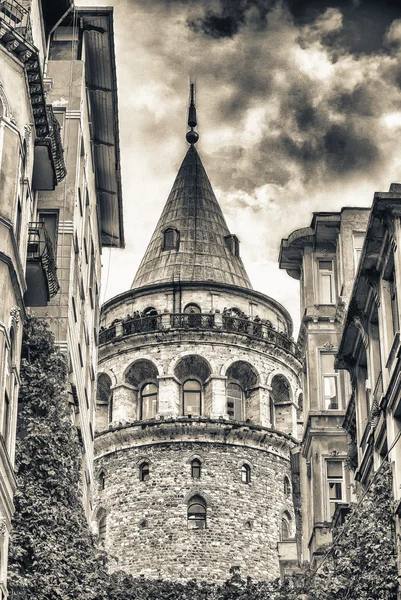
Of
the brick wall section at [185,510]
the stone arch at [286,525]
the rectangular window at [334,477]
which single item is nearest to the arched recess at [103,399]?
the brick wall section at [185,510]

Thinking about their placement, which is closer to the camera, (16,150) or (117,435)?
(16,150)

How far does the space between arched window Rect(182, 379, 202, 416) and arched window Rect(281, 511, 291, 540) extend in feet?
21.9

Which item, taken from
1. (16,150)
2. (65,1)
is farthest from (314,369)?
(16,150)

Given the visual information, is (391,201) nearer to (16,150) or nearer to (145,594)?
(16,150)

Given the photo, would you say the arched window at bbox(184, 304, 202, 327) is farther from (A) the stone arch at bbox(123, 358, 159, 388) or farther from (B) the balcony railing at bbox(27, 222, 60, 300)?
(B) the balcony railing at bbox(27, 222, 60, 300)

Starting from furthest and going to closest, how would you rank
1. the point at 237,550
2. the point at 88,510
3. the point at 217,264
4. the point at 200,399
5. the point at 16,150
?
the point at 217,264
the point at 200,399
the point at 237,550
the point at 88,510
the point at 16,150

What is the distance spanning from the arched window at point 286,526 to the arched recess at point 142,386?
8.50 meters

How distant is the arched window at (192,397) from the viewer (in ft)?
242

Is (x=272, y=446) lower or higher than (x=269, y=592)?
higher

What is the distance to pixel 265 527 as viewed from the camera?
232 ft

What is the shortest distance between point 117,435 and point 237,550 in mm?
8342

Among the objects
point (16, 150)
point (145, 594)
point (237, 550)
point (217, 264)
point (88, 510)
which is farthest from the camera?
point (217, 264)

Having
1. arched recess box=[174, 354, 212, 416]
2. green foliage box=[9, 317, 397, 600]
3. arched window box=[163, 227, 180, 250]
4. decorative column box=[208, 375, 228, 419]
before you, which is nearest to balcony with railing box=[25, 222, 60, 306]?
green foliage box=[9, 317, 397, 600]

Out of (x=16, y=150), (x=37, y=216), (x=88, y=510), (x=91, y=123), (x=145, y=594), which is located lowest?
(x=145, y=594)
